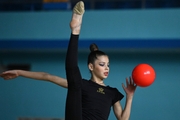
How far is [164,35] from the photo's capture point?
4.71 meters

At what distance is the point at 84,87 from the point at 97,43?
6.82ft

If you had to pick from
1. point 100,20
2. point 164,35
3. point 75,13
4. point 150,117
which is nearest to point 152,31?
point 164,35

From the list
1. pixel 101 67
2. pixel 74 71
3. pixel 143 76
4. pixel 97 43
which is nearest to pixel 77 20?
pixel 74 71

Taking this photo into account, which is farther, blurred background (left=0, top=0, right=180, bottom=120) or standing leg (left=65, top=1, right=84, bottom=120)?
blurred background (left=0, top=0, right=180, bottom=120)

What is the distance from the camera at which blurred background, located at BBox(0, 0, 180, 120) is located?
4762mm

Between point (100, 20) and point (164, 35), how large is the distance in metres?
0.89

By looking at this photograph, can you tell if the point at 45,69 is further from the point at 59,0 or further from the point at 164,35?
the point at 164,35

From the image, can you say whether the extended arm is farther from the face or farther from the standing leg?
the standing leg

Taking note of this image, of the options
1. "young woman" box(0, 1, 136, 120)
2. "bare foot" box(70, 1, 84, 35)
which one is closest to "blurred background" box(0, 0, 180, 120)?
"young woman" box(0, 1, 136, 120)

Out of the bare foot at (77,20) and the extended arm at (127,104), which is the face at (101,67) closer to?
the extended arm at (127,104)

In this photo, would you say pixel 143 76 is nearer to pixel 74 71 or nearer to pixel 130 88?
pixel 130 88

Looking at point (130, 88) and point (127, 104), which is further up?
point (130, 88)

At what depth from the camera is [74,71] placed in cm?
228

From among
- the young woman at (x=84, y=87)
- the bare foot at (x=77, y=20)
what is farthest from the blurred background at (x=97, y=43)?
the bare foot at (x=77, y=20)
